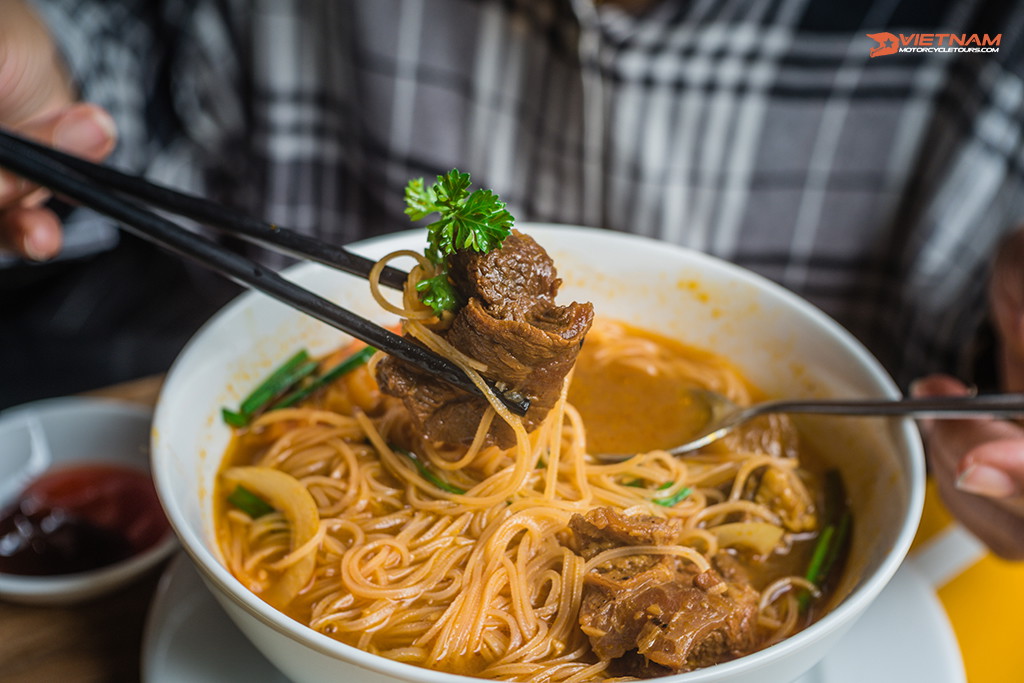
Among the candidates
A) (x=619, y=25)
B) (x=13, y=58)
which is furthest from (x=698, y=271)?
(x=13, y=58)

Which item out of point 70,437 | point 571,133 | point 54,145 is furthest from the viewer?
point 571,133

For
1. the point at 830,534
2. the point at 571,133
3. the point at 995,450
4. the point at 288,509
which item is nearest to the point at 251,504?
the point at 288,509

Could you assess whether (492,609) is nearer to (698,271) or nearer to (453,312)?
(453,312)

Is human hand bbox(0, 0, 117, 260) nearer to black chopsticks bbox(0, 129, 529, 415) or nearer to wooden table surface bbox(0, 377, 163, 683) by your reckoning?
black chopsticks bbox(0, 129, 529, 415)

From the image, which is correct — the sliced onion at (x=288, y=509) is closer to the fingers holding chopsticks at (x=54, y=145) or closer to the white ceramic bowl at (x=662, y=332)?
the white ceramic bowl at (x=662, y=332)

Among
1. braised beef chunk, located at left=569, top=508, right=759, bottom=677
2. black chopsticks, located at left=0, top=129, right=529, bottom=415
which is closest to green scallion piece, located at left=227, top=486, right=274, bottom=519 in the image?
black chopsticks, located at left=0, top=129, right=529, bottom=415

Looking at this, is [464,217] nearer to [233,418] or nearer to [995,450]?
[233,418]

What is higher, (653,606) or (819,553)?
(653,606)
